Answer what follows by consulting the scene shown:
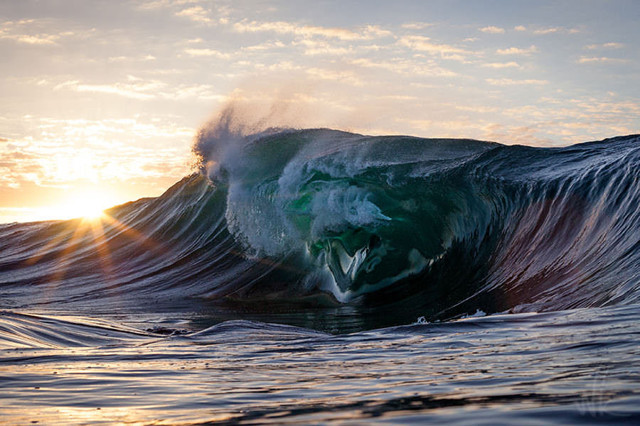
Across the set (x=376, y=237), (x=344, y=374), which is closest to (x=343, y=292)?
(x=376, y=237)

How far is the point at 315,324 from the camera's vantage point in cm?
726

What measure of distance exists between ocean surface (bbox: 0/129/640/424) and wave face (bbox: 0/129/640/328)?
4 cm

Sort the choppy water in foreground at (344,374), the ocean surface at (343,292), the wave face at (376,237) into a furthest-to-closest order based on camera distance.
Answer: the wave face at (376,237), the ocean surface at (343,292), the choppy water in foreground at (344,374)

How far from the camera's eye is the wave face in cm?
755

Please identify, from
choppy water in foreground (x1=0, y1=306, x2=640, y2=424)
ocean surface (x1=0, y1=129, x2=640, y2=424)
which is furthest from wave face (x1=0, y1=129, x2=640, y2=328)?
choppy water in foreground (x1=0, y1=306, x2=640, y2=424)

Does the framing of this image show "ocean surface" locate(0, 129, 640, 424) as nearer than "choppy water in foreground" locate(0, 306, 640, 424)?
No

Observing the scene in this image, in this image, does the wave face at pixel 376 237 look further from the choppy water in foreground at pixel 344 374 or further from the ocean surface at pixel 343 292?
the choppy water in foreground at pixel 344 374

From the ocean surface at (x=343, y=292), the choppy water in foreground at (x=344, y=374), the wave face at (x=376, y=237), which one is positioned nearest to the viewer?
the choppy water in foreground at (x=344, y=374)

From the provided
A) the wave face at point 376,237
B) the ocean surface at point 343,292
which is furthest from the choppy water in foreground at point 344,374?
the wave face at point 376,237

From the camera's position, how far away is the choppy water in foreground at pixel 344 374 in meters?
1.97

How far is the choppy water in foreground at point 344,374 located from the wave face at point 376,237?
6.73 ft

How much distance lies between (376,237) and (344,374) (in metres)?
7.59

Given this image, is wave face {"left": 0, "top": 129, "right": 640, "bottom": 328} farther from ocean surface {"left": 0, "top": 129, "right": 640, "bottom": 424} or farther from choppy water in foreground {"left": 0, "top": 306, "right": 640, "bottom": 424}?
choppy water in foreground {"left": 0, "top": 306, "right": 640, "bottom": 424}

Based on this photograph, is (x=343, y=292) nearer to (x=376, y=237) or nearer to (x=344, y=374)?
(x=376, y=237)
